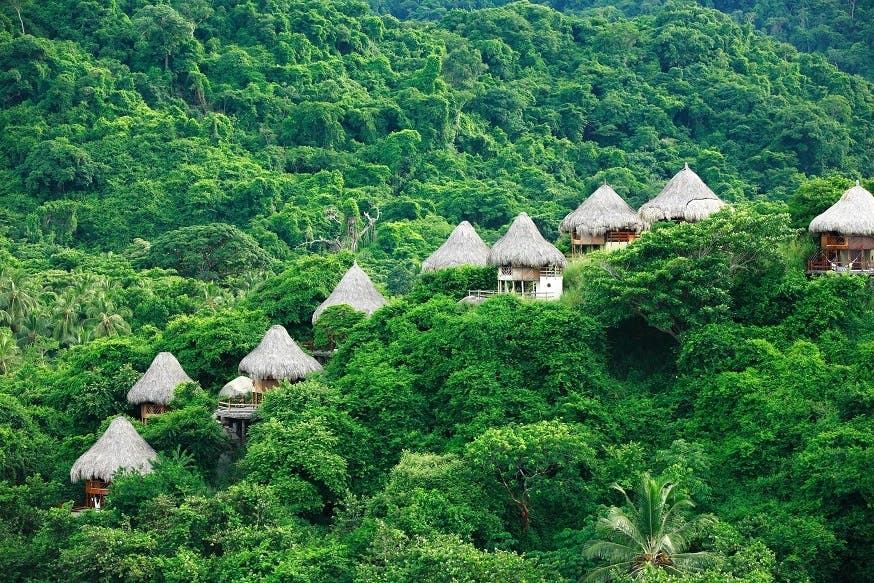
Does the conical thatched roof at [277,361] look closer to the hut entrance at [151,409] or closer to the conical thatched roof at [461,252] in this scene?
the hut entrance at [151,409]

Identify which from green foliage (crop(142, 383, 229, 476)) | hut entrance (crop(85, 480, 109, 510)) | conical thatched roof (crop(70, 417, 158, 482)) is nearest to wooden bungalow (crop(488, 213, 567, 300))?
green foliage (crop(142, 383, 229, 476))

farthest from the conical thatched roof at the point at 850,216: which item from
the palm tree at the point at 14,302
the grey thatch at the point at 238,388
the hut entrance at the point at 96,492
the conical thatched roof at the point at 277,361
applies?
the palm tree at the point at 14,302

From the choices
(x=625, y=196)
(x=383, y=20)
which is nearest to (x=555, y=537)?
(x=625, y=196)

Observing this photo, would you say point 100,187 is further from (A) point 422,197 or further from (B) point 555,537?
(B) point 555,537

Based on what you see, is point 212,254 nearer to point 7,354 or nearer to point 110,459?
point 7,354

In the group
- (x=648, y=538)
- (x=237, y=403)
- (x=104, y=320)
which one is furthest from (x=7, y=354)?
(x=648, y=538)

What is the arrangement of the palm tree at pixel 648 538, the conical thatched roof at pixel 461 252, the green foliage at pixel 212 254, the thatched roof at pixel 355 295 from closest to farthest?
the palm tree at pixel 648 538 < the thatched roof at pixel 355 295 < the conical thatched roof at pixel 461 252 < the green foliage at pixel 212 254
